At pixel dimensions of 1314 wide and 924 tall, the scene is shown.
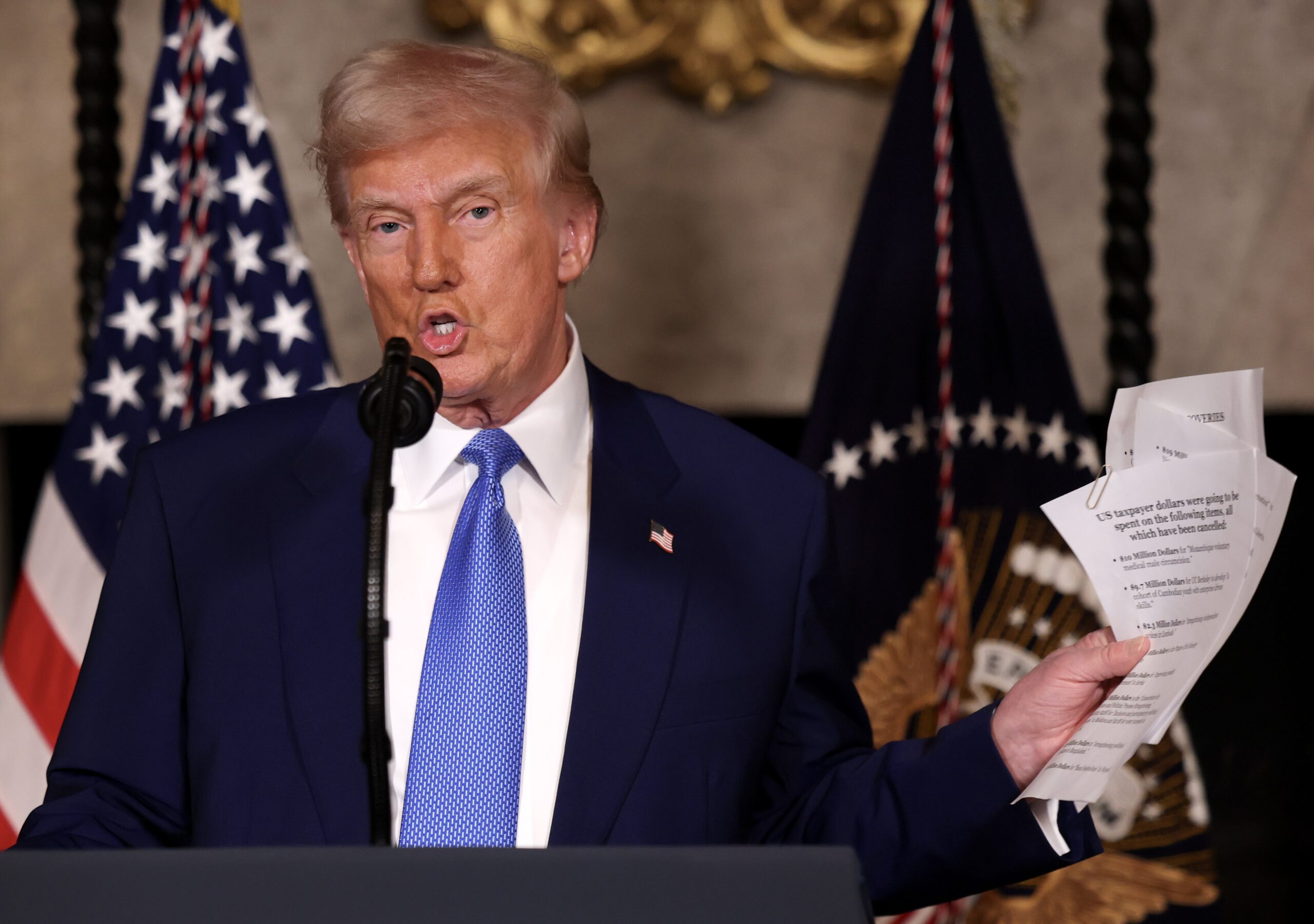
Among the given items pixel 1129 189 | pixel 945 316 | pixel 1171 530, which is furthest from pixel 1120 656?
pixel 1129 189

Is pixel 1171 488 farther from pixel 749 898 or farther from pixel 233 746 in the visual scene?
pixel 233 746

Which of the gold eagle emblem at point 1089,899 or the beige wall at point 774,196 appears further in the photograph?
the beige wall at point 774,196

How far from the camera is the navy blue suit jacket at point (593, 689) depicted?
1.38 m

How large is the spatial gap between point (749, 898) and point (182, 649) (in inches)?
33.9

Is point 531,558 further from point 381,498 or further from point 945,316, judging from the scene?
point 945,316

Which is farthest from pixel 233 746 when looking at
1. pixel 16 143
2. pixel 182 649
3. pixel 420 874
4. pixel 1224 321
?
pixel 1224 321

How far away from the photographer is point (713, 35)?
3.43 m

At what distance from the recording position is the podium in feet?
2.65

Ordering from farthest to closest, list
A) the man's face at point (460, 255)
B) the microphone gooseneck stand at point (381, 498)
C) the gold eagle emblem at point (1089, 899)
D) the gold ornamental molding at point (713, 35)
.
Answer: the gold ornamental molding at point (713, 35) < the gold eagle emblem at point (1089, 899) < the man's face at point (460, 255) < the microphone gooseneck stand at point (381, 498)

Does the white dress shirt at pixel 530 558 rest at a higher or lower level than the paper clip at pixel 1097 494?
lower

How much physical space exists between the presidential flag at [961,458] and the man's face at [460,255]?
122 cm

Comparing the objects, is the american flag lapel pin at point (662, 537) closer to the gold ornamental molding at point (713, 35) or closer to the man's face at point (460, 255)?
the man's face at point (460, 255)

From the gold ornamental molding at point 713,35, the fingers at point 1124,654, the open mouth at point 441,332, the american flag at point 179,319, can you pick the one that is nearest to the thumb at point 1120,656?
the fingers at point 1124,654

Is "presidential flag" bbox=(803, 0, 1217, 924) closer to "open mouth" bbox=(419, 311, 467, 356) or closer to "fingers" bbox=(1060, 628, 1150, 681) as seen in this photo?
"open mouth" bbox=(419, 311, 467, 356)
